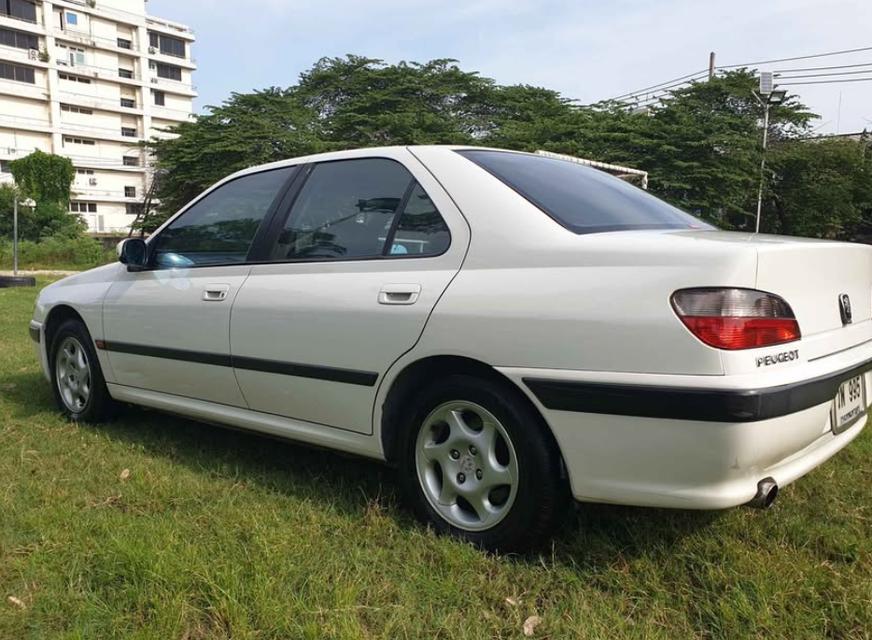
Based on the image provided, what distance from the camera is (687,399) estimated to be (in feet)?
6.54

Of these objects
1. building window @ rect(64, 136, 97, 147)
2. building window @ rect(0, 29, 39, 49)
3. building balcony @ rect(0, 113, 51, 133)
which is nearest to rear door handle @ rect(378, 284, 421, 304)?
building balcony @ rect(0, 113, 51, 133)

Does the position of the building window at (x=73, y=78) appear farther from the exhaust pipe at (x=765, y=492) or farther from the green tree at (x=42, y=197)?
the exhaust pipe at (x=765, y=492)

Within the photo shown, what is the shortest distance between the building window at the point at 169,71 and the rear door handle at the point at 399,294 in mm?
74907

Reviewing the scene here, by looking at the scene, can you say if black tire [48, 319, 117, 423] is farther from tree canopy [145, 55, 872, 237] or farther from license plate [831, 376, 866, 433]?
tree canopy [145, 55, 872, 237]

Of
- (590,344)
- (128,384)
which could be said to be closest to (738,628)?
(590,344)

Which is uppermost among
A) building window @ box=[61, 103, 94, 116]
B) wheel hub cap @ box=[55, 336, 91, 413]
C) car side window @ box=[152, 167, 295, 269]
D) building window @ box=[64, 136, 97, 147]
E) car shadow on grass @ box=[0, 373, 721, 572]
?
building window @ box=[61, 103, 94, 116]

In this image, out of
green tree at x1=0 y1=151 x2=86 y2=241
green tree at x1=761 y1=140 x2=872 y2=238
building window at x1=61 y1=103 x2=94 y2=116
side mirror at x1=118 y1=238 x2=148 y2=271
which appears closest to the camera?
side mirror at x1=118 y1=238 x2=148 y2=271

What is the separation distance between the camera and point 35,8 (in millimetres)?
58906

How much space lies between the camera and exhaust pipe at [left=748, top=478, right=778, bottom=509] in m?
2.07

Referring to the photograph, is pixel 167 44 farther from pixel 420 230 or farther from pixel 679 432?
pixel 679 432

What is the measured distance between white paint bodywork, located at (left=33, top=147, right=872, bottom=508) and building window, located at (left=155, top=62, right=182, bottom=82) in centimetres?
7451

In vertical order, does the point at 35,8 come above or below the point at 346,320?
above

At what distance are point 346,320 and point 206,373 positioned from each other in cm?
101

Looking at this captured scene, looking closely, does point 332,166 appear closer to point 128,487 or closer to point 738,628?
point 128,487
